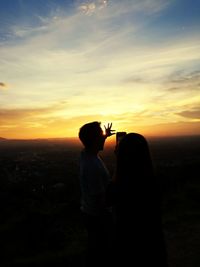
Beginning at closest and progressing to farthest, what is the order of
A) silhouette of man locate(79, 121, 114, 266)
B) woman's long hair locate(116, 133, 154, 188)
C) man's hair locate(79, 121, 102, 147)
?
1. woman's long hair locate(116, 133, 154, 188)
2. silhouette of man locate(79, 121, 114, 266)
3. man's hair locate(79, 121, 102, 147)

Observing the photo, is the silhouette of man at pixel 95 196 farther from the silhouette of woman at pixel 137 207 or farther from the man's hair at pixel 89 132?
the silhouette of woman at pixel 137 207

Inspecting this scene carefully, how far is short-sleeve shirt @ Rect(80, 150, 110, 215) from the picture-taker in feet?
12.8

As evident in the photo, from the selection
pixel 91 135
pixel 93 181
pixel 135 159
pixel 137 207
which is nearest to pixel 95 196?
pixel 93 181

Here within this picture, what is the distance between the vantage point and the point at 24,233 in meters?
11.3

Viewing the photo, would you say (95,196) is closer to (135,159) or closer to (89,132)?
(89,132)

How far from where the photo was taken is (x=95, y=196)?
3906 mm

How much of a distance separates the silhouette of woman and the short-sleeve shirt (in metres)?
0.78

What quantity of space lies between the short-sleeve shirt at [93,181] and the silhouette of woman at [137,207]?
780mm

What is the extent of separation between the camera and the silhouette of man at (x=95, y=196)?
389 cm

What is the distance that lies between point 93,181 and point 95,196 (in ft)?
0.53

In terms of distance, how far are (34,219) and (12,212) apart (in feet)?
11.1

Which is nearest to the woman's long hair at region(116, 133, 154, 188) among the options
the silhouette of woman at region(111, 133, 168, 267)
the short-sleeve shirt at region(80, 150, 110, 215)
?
the silhouette of woman at region(111, 133, 168, 267)

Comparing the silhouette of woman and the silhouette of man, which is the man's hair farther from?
the silhouette of woman

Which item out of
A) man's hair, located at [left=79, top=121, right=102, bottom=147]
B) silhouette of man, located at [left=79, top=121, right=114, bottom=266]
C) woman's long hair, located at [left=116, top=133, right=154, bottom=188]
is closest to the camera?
woman's long hair, located at [left=116, top=133, right=154, bottom=188]
